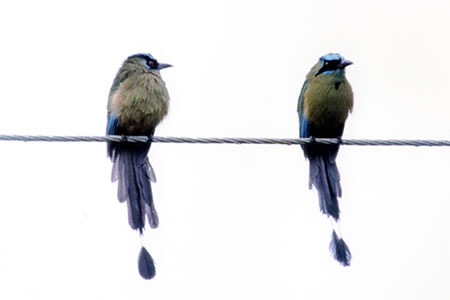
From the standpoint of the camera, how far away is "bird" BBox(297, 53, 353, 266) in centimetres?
622

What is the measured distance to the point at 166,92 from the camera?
6.43 m

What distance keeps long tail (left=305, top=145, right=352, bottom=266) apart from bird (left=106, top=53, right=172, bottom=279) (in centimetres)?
122

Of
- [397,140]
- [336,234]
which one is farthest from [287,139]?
[336,234]

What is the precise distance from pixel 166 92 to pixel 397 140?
2.16 meters

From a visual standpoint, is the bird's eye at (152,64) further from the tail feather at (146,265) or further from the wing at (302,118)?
the tail feather at (146,265)

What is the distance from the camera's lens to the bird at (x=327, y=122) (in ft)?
20.4

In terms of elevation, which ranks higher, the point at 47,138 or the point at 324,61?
the point at 324,61

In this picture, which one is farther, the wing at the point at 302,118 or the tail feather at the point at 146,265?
the wing at the point at 302,118

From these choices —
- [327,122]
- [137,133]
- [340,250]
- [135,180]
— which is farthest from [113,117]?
[340,250]

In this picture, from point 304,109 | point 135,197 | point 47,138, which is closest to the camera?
point 47,138

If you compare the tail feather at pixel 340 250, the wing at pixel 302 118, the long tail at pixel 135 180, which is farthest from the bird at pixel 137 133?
Answer: the tail feather at pixel 340 250

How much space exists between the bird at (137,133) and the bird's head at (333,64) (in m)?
1.25

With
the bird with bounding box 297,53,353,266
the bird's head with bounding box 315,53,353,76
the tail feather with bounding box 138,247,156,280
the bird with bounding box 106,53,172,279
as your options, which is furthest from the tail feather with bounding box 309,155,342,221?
the tail feather with bounding box 138,247,156,280

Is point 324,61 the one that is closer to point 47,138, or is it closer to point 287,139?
point 287,139
